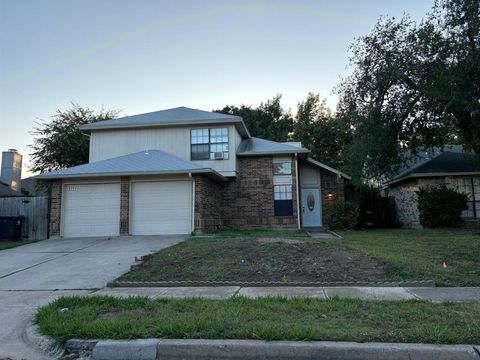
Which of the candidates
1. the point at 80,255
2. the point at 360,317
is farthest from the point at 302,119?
the point at 360,317

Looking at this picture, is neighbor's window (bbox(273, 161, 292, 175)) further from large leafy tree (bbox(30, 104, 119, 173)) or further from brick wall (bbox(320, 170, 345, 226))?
large leafy tree (bbox(30, 104, 119, 173))

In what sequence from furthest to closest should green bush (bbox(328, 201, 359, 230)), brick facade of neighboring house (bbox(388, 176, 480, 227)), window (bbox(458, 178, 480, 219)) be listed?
brick facade of neighboring house (bbox(388, 176, 480, 227)) → window (bbox(458, 178, 480, 219)) → green bush (bbox(328, 201, 359, 230))

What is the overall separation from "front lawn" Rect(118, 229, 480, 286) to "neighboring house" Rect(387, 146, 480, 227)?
9.77 meters

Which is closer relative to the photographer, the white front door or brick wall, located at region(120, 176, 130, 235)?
A: brick wall, located at region(120, 176, 130, 235)

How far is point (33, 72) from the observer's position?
15336 mm

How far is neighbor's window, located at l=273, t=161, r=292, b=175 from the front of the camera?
781 inches

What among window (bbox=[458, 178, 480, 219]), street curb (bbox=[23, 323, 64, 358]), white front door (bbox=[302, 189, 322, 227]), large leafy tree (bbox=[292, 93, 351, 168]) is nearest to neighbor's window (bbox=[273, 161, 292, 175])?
white front door (bbox=[302, 189, 322, 227])

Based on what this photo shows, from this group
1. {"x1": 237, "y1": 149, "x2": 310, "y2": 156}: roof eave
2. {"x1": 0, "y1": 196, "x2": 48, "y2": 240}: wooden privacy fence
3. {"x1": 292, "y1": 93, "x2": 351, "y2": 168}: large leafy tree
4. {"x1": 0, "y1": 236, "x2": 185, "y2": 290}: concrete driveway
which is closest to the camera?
{"x1": 0, "y1": 236, "x2": 185, "y2": 290}: concrete driveway

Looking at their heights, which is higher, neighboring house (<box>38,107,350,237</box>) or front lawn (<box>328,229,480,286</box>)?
neighboring house (<box>38,107,350,237</box>)

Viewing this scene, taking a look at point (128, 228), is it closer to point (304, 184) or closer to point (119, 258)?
point (119, 258)

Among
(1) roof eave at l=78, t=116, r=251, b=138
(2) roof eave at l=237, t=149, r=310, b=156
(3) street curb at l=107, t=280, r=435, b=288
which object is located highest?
(1) roof eave at l=78, t=116, r=251, b=138

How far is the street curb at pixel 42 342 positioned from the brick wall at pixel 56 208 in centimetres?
1227

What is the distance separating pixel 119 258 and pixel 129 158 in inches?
314

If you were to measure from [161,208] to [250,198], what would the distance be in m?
5.08
